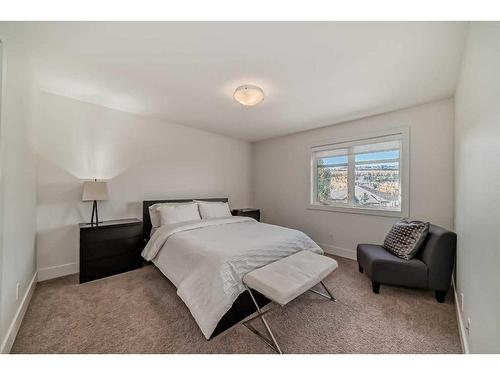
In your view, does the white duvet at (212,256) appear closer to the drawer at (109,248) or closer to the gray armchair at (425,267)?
the drawer at (109,248)

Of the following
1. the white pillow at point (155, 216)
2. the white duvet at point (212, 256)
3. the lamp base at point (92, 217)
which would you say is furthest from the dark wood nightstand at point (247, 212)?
the lamp base at point (92, 217)

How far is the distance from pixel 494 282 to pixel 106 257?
343 cm

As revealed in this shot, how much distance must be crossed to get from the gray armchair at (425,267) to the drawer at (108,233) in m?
3.05

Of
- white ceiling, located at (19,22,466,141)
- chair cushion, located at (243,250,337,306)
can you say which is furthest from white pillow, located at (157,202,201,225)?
chair cushion, located at (243,250,337,306)

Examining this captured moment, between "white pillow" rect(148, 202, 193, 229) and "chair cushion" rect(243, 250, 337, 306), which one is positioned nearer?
"chair cushion" rect(243, 250, 337, 306)

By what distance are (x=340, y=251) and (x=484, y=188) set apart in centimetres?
259

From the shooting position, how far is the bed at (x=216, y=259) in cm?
159

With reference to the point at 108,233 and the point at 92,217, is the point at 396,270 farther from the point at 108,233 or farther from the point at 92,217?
the point at 92,217

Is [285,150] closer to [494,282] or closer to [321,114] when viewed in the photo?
[321,114]

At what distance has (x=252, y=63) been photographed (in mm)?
1812

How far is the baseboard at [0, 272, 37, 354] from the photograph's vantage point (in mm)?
1318

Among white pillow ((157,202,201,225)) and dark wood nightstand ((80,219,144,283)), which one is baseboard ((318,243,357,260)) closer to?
white pillow ((157,202,201,225))

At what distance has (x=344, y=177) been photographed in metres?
3.50
